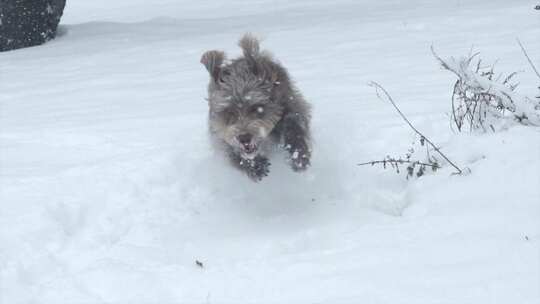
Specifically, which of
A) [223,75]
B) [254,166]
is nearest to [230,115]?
[223,75]

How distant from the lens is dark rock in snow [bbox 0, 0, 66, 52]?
37.9 feet

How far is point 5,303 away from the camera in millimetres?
3367

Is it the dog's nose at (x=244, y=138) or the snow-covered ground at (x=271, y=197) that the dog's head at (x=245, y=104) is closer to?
the dog's nose at (x=244, y=138)

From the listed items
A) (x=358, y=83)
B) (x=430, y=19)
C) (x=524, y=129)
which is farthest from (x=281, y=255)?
(x=430, y=19)

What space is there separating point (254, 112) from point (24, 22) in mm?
8626

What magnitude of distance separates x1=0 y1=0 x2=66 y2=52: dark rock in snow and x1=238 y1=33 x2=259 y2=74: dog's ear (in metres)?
7.97

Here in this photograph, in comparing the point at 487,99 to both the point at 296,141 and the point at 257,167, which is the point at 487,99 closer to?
the point at 296,141

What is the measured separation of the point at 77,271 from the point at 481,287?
2.28 m

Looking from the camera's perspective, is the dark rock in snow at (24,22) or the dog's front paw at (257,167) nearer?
the dog's front paw at (257,167)

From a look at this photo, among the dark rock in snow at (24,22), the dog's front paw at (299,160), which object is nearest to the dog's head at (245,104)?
the dog's front paw at (299,160)

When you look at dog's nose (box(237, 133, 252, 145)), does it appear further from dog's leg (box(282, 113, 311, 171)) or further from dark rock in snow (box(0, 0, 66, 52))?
dark rock in snow (box(0, 0, 66, 52))

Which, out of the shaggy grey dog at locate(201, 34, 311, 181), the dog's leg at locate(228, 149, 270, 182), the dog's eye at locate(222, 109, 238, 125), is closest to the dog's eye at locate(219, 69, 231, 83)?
the shaggy grey dog at locate(201, 34, 311, 181)

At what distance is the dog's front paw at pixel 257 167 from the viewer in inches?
195

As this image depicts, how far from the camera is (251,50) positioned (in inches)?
198
